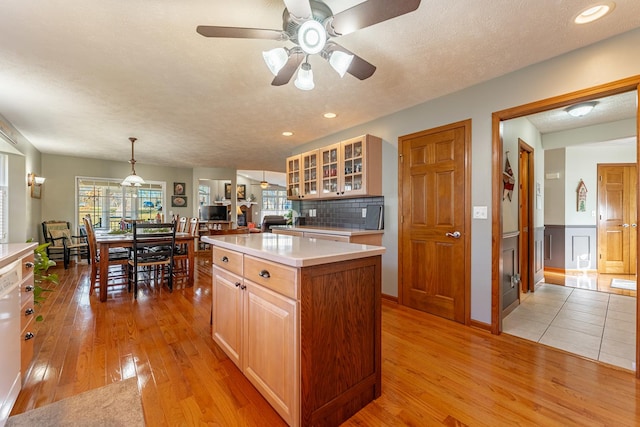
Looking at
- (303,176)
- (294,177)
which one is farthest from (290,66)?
(294,177)

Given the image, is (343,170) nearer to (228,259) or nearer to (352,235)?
(352,235)

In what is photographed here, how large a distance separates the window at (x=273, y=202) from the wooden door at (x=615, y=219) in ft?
34.9

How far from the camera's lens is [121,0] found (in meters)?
1.59

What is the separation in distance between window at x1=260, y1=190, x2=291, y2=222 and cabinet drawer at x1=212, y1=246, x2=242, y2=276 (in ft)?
35.8

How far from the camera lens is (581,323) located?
2734mm

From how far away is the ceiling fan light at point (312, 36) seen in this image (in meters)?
1.44

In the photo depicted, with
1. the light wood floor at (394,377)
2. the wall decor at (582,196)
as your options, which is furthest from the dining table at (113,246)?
the wall decor at (582,196)

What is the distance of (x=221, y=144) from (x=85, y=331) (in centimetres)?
343

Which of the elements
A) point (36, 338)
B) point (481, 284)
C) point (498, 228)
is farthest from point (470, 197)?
point (36, 338)

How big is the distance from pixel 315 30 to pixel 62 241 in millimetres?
6959

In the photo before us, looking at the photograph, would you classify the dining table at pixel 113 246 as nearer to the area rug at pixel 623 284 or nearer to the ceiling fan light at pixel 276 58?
the ceiling fan light at pixel 276 58

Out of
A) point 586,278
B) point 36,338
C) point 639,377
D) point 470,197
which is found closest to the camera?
point 639,377

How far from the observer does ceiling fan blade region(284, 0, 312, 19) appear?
131cm

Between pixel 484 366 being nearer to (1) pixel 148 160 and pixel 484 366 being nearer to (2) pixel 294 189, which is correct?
(2) pixel 294 189
